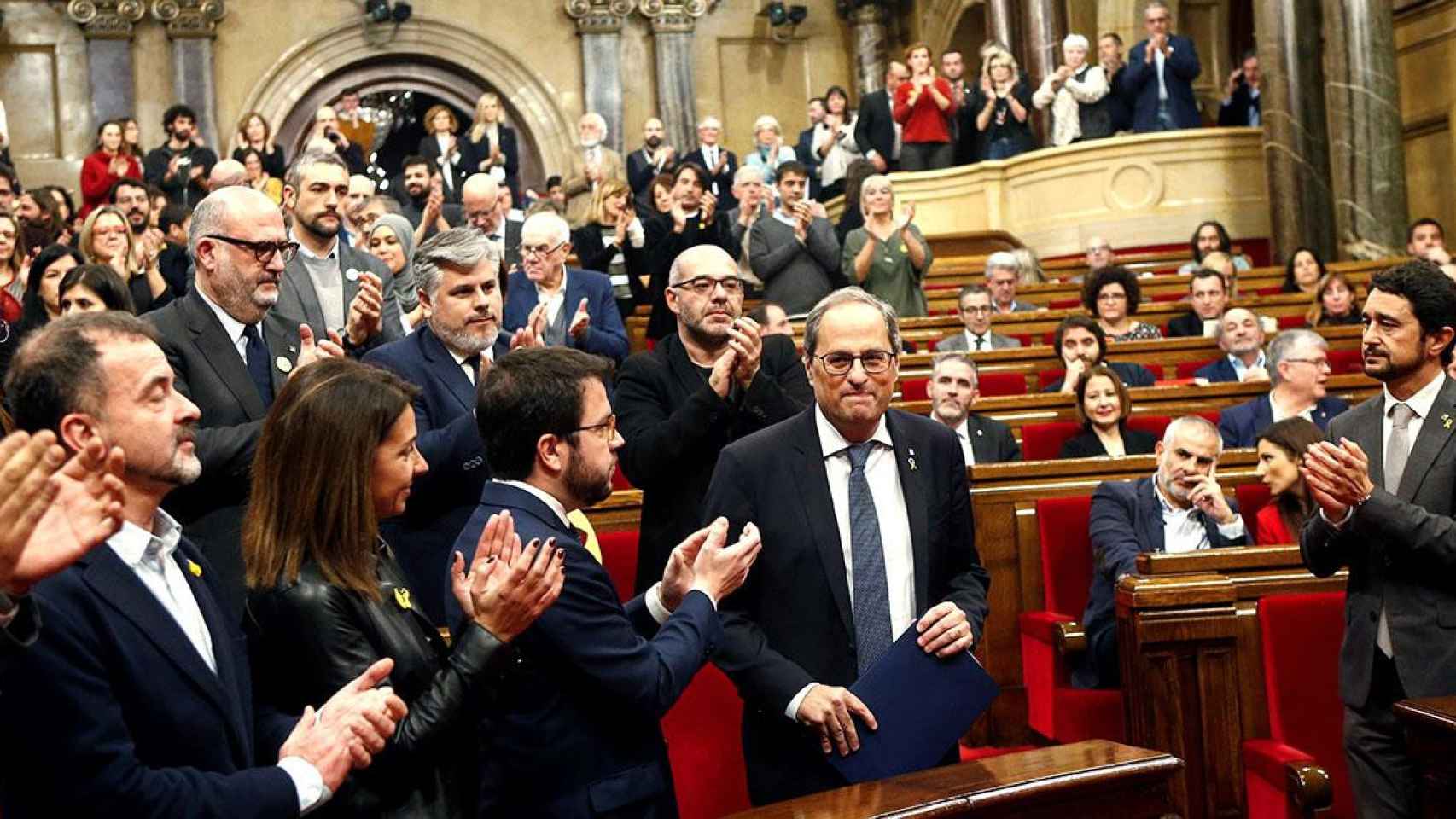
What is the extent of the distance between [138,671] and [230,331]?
4.55ft

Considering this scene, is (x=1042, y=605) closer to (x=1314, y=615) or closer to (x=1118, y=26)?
(x=1314, y=615)

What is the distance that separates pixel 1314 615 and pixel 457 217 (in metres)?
5.02

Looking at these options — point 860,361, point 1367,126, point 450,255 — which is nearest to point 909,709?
point 860,361

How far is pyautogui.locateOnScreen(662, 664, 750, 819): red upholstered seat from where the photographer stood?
3439mm

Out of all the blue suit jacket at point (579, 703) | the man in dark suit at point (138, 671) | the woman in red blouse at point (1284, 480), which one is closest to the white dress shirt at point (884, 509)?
the blue suit jacket at point (579, 703)

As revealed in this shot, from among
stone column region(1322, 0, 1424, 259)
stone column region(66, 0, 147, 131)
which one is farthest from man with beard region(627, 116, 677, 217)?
stone column region(66, 0, 147, 131)

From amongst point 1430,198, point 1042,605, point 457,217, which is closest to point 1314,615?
point 1042,605

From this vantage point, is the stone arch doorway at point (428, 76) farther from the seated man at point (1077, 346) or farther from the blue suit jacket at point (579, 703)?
the blue suit jacket at point (579, 703)

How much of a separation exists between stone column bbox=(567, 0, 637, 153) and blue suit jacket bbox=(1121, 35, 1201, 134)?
4.93m

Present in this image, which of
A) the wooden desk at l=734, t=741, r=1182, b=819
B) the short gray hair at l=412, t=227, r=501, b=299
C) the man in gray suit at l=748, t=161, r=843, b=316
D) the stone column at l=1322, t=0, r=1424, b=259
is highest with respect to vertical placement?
the stone column at l=1322, t=0, r=1424, b=259

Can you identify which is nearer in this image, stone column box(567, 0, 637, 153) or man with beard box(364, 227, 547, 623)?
man with beard box(364, 227, 547, 623)

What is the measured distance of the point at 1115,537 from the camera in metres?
4.15

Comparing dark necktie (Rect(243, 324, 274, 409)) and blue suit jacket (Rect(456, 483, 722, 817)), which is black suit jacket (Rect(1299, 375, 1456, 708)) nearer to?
blue suit jacket (Rect(456, 483, 722, 817))

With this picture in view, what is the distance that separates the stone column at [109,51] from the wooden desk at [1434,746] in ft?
42.0
